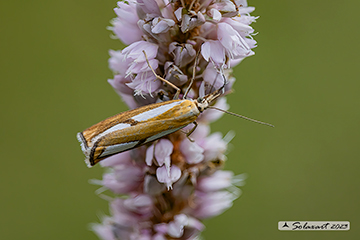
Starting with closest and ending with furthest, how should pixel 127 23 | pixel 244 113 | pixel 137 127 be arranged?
pixel 137 127
pixel 127 23
pixel 244 113

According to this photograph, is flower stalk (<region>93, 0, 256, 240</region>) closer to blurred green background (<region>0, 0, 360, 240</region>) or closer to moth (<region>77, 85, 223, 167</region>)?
moth (<region>77, 85, 223, 167</region>)

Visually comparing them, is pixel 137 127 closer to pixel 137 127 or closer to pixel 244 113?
pixel 137 127

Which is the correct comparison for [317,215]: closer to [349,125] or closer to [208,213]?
[349,125]

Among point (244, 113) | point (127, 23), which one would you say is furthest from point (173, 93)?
point (244, 113)

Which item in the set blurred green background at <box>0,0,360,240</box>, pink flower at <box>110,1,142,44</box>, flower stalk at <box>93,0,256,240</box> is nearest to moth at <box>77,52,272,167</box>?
flower stalk at <box>93,0,256,240</box>

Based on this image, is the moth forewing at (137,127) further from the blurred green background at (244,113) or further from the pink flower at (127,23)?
the blurred green background at (244,113)
